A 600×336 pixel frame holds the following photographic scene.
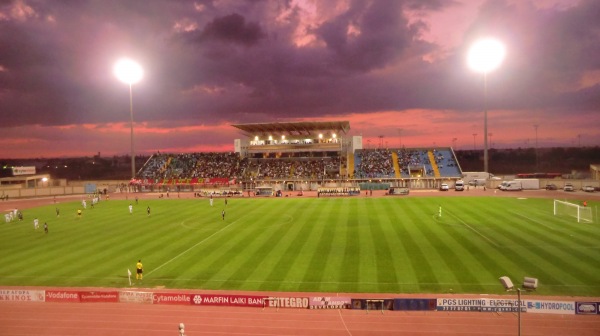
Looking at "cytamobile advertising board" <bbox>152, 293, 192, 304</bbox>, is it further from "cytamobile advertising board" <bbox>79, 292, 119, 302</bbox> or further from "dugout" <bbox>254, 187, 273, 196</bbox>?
"dugout" <bbox>254, 187, 273, 196</bbox>

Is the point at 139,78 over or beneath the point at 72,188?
A: over

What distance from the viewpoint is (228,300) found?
61.5ft

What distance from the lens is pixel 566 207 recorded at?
40594mm

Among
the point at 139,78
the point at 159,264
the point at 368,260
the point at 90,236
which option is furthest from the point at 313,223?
the point at 139,78

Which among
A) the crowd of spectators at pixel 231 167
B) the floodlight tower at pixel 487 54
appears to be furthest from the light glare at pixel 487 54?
the crowd of spectators at pixel 231 167

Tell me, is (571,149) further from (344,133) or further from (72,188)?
(72,188)

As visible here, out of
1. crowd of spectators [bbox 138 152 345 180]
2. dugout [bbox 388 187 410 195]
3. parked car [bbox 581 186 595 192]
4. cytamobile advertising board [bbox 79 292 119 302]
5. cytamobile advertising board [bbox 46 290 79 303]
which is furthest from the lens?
crowd of spectators [bbox 138 152 345 180]

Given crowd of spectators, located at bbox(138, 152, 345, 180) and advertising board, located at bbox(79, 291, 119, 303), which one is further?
crowd of spectators, located at bbox(138, 152, 345, 180)

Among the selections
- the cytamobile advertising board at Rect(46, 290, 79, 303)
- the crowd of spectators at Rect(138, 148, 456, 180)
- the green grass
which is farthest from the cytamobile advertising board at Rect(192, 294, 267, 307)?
the crowd of spectators at Rect(138, 148, 456, 180)

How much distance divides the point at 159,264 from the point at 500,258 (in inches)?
861

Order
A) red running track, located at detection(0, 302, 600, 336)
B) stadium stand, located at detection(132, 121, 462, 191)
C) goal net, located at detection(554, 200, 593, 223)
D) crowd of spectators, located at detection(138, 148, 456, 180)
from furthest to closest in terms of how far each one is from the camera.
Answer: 1. crowd of spectators, located at detection(138, 148, 456, 180)
2. stadium stand, located at detection(132, 121, 462, 191)
3. goal net, located at detection(554, 200, 593, 223)
4. red running track, located at detection(0, 302, 600, 336)

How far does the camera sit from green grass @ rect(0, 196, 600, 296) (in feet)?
71.5

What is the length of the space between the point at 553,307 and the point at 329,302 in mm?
9692

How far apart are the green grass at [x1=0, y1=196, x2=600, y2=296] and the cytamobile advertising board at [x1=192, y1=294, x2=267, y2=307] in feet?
7.52
